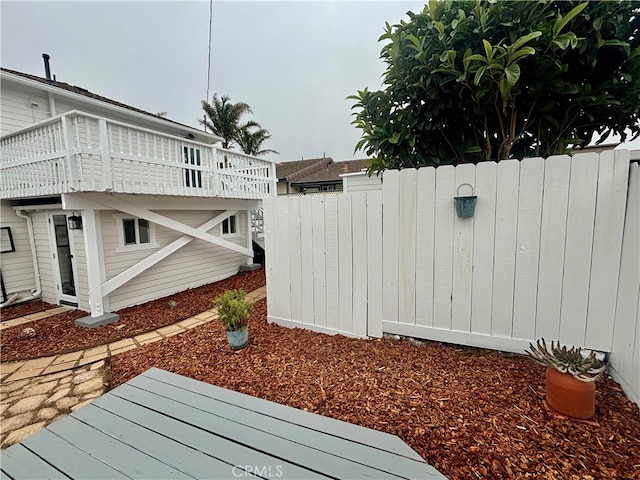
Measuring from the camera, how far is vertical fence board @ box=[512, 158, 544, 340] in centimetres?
226

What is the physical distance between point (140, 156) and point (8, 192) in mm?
2873

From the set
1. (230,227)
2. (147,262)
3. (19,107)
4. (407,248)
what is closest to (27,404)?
(147,262)

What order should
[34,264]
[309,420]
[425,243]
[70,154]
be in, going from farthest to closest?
[34,264]
[70,154]
[425,243]
[309,420]

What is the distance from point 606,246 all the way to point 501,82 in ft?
5.03

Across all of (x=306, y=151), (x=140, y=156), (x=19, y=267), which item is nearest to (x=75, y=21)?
(x=140, y=156)

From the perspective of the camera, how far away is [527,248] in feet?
7.64

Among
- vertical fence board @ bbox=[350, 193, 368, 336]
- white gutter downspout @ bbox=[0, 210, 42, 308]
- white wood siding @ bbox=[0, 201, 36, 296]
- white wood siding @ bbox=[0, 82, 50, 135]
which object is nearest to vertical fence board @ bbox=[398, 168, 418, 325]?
vertical fence board @ bbox=[350, 193, 368, 336]

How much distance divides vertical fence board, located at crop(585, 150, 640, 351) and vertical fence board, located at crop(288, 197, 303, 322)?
2.65 metres

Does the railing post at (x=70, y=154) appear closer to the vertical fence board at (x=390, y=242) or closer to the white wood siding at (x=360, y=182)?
the vertical fence board at (x=390, y=242)

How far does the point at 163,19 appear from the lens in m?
5.36

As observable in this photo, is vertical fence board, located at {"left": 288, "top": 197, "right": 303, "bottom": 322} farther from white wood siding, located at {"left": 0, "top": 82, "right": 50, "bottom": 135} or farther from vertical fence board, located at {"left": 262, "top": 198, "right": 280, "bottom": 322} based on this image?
white wood siding, located at {"left": 0, "top": 82, "right": 50, "bottom": 135}

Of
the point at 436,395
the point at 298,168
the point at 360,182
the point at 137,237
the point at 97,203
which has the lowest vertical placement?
the point at 436,395

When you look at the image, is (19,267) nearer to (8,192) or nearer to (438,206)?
(8,192)

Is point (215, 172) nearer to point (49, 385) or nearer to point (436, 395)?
point (49, 385)
